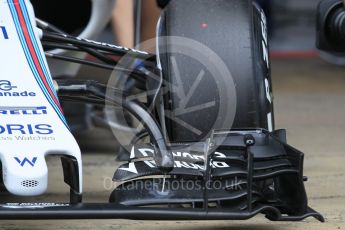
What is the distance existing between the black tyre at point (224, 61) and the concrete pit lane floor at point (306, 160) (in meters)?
0.32

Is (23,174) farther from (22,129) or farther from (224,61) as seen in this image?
(224,61)

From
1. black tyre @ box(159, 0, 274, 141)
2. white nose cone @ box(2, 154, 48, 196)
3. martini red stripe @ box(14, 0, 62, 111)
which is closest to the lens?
white nose cone @ box(2, 154, 48, 196)

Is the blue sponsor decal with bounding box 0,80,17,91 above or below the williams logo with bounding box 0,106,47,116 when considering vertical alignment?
above

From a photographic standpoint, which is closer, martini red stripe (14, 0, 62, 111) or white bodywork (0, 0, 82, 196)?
white bodywork (0, 0, 82, 196)

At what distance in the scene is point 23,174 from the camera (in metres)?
2.47

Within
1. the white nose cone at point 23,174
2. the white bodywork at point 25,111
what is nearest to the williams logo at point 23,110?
the white bodywork at point 25,111

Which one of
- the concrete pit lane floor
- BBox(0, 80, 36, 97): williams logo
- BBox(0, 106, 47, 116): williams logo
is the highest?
→ BBox(0, 80, 36, 97): williams logo

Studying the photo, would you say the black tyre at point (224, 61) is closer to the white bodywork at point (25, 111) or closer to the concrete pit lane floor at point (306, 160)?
the concrete pit lane floor at point (306, 160)

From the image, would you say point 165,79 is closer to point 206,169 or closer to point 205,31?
point 205,31

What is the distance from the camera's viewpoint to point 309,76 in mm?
7062

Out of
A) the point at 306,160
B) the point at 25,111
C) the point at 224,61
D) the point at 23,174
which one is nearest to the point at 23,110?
the point at 25,111

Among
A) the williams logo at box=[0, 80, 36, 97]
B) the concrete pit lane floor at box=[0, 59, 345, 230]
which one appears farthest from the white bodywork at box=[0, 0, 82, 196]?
the concrete pit lane floor at box=[0, 59, 345, 230]

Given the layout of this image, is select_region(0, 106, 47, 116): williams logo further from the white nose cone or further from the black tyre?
the black tyre

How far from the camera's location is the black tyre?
2.83m
